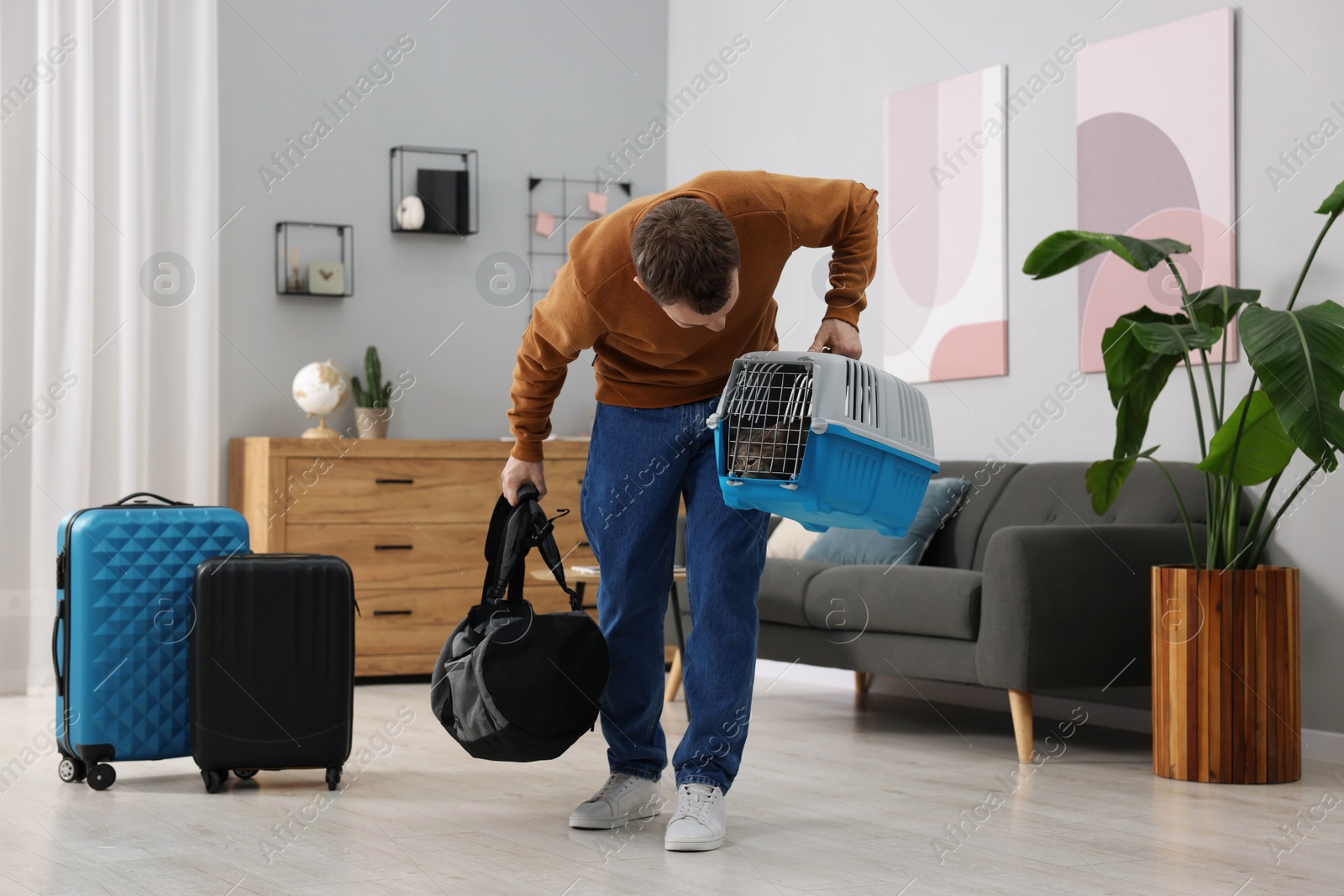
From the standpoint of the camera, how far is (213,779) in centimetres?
274

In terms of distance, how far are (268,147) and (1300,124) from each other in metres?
3.52

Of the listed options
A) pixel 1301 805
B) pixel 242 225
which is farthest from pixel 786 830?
pixel 242 225

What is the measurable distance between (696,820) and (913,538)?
1.92 meters

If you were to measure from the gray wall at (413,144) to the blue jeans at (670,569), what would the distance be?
10.1 ft

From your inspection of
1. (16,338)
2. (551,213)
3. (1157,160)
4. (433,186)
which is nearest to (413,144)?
(433,186)

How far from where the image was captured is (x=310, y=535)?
185 inches

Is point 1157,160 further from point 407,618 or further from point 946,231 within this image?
point 407,618

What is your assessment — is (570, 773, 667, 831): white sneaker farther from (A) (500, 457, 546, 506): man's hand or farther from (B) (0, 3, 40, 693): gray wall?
(B) (0, 3, 40, 693): gray wall

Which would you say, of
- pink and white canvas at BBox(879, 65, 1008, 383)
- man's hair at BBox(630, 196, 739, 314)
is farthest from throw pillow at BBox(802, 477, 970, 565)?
man's hair at BBox(630, 196, 739, 314)

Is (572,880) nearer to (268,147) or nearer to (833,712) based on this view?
(833,712)

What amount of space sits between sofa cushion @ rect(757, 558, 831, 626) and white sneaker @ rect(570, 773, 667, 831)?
1436 mm

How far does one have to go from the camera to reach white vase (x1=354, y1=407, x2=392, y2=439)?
16.8 ft

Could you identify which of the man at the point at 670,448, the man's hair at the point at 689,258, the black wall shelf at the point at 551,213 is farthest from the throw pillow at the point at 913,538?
the man's hair at the point at 689,258

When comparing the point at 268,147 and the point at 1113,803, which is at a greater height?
the point at 268,147
